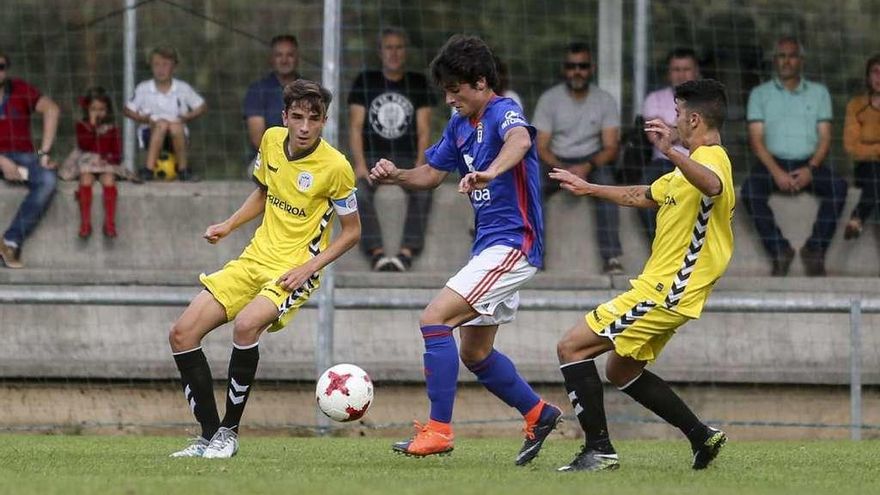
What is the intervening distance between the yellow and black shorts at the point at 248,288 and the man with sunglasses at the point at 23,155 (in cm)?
484

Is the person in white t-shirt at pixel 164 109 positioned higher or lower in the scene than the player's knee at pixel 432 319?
higher

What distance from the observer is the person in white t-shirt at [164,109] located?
13.3 m

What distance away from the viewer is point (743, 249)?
42.0 feet

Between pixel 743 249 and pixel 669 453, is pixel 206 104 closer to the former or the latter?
pixel 743 249

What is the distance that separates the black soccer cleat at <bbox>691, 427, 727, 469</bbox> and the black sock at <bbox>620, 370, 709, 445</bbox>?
1.2 inches

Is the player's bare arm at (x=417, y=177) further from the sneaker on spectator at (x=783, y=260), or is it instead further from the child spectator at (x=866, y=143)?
the child spectator at (x=866, y=143)

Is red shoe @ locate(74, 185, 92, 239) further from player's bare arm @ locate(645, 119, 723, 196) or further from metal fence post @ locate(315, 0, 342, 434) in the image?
player's bare arm @ locate(645, 119, 723, 196)

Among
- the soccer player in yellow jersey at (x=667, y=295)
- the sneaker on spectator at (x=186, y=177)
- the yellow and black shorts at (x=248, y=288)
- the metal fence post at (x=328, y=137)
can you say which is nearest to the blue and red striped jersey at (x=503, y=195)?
the soccer player in yellow jersey at (x=667, y=295)

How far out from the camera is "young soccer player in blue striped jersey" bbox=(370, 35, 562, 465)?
771 cm

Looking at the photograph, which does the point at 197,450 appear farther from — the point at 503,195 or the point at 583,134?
the point at 583,134

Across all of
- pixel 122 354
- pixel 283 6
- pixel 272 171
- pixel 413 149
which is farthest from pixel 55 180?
pixel 272 171

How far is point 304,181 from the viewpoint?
27.6ft

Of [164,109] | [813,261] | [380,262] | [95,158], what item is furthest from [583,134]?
[95,158]

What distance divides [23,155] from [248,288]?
17.2 feet
